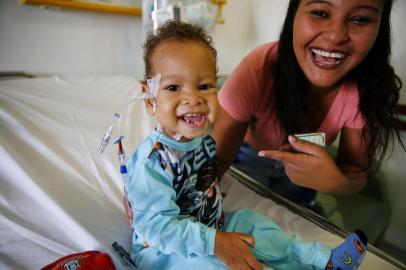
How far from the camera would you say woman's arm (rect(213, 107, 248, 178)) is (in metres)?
1.16

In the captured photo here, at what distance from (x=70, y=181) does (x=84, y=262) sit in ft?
1.37

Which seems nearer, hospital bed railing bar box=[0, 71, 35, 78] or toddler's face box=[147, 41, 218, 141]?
toddler's face box=[147, 41, 218, 141]

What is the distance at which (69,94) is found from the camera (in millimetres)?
1478

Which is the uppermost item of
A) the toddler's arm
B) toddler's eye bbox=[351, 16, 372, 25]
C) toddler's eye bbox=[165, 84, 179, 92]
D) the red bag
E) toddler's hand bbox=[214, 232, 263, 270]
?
toddler's eye bbox=[351, 16, 372, 25]

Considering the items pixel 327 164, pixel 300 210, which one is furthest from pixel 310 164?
pixel 300 210

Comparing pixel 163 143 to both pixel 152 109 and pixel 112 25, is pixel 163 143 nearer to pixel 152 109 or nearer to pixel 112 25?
pixel 152 109

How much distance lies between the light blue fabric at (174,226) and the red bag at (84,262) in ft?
0.30

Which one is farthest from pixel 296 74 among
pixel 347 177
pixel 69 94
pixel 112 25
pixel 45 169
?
pixel 112 25

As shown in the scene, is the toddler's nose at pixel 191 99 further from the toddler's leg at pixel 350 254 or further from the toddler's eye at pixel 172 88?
the toddler's leg at pixel 350 254

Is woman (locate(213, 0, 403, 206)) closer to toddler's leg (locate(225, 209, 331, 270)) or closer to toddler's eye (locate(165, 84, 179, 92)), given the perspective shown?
toddler's leg (locate(225, 209, 331, 270))

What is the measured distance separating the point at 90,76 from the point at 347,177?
141 cm

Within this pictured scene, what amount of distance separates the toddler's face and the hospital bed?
0.42m

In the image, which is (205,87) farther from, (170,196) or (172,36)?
(170,196)

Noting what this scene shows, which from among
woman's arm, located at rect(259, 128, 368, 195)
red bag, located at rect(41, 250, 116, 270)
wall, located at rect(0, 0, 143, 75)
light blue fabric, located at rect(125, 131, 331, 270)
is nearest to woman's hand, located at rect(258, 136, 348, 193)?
woman's arm, located at rect(259, 128, 368, 195)
